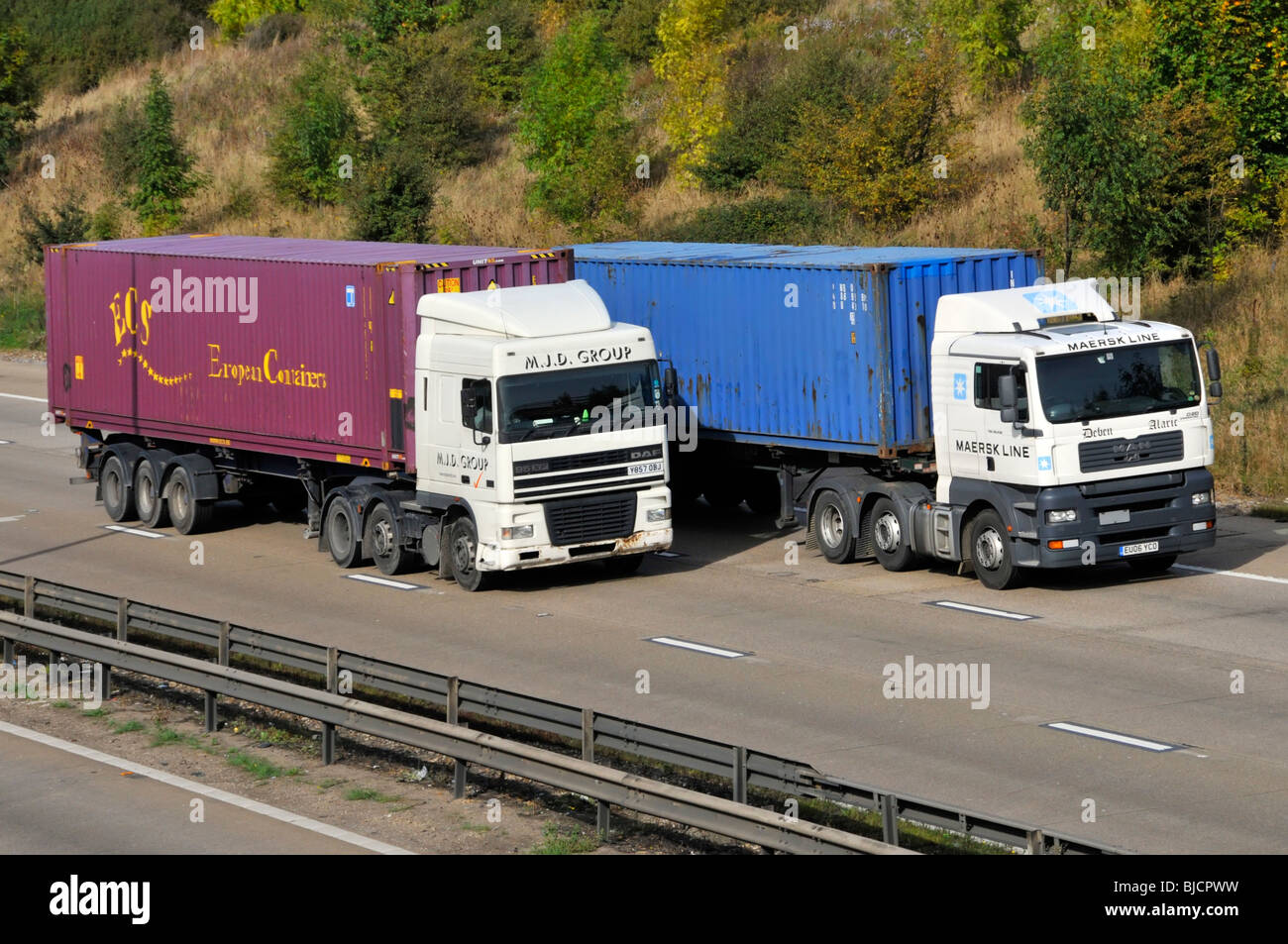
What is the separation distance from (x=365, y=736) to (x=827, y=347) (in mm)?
8637

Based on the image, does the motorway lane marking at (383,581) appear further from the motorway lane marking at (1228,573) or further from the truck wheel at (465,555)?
the motorway lane marking at (1228,573)

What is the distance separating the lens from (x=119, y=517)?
26.0 m

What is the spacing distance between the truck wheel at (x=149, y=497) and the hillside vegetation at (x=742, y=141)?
14490mm

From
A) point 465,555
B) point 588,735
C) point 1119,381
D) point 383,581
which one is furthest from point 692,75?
point 588,735

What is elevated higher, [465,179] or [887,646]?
[465,179]

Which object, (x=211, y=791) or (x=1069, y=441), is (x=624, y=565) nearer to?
(x=1069, y=441)

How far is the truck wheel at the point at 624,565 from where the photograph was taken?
21.6 metres

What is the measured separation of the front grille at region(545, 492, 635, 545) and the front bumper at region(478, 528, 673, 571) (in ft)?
0.27

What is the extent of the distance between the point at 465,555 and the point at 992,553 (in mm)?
5803

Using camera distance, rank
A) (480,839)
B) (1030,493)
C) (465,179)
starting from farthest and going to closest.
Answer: (465,179)
(1030,493)
(480,839)

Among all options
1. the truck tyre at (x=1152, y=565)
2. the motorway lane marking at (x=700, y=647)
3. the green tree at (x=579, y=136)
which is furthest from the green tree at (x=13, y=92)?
the truck tyre at (x=1152, y=565)

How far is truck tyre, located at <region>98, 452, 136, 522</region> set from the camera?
25.8m
